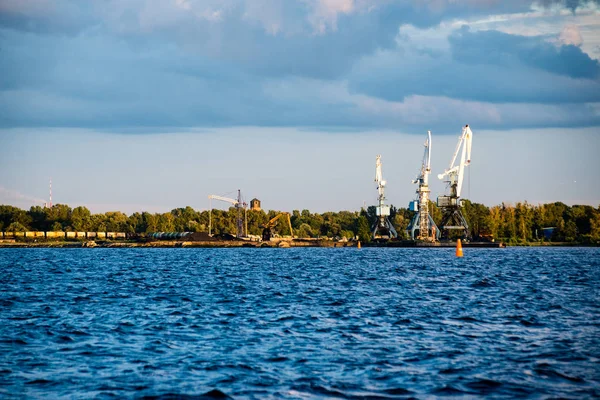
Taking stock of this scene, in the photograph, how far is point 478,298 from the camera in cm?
4666

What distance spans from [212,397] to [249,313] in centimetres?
1799

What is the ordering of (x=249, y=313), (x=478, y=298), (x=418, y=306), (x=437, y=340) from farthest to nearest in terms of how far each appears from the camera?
(x=478, y=298) < (x=418, y=306) < (x=249, y=313) < (x=437, y=340)

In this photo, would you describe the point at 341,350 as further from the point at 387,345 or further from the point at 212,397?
the point at 212,397

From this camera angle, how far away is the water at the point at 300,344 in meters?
21.9

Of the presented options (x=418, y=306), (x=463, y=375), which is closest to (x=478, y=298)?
(x=418, y=306)

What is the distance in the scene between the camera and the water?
21.9 m

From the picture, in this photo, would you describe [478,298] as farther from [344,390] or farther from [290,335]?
[344,390]

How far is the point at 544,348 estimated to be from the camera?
90.5ft

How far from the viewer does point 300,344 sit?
28.8m

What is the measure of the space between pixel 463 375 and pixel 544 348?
5921 millimetres

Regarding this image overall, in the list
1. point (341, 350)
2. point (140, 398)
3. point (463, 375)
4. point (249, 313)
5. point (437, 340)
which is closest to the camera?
point (140, 398)

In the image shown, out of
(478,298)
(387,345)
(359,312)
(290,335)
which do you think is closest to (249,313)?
(359,312)

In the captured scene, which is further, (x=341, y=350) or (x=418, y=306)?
(x=418, y=306)

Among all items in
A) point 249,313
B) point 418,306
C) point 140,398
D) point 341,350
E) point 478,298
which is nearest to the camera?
point 140,398
